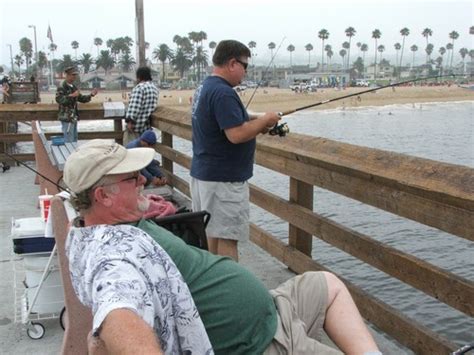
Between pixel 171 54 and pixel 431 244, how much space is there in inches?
4847

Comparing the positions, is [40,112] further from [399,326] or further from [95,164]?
[95,164]

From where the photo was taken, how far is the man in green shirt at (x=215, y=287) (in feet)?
5.95

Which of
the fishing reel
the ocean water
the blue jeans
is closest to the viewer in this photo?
the fishing reel

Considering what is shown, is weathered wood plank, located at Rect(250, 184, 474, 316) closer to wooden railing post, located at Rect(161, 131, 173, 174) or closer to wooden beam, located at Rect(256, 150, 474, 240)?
wooden beam, located at Rect(256, 150, 474, 240)

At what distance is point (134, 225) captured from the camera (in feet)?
6.28

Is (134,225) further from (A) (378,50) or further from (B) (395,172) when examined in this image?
(A) (378,50)

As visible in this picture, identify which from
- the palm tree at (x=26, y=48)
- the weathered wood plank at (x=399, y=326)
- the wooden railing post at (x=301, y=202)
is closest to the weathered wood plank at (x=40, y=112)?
the wooden railing post at (x=301, y=202)

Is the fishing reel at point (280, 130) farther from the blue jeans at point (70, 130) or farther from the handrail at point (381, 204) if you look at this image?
the blue jeans at point (70, 130)

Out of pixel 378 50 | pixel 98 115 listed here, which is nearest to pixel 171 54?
pixel 378 50

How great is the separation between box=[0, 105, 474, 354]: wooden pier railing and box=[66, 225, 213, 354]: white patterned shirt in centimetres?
119

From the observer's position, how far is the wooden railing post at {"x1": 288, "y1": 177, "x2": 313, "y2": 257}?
3.84 metres

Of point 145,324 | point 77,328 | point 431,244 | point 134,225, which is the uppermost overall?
point 134,225

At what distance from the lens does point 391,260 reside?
2898mm

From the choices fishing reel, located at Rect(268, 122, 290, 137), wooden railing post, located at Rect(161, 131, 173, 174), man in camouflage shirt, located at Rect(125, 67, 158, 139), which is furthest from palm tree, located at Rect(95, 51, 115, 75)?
fishing reel, located at Rect(268, 122, 290, 137)
